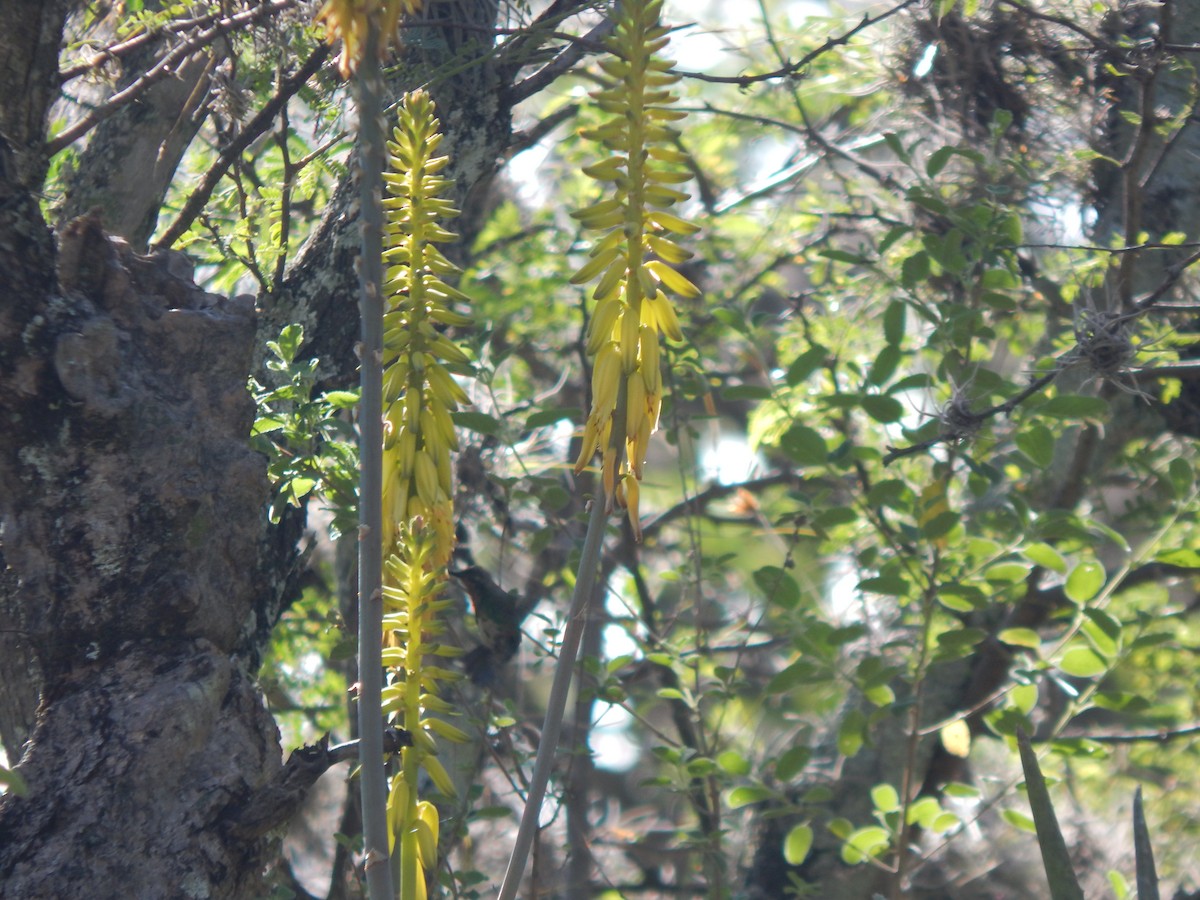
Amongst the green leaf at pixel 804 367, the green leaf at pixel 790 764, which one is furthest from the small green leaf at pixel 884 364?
the green leaf at pixel 790 764

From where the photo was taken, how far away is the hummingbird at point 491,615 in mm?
2693

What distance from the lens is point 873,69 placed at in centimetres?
371

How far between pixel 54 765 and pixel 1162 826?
4652 millimetres

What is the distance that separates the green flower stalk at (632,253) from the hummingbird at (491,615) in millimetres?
1296

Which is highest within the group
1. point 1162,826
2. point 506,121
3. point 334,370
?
point 506,121

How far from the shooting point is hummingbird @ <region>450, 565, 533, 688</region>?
2.69 meters

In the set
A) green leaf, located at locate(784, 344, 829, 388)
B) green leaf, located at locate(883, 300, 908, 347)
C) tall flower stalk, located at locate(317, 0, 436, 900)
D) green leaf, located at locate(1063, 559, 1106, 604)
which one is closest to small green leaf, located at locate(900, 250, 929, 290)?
green leaf, located at locate(883, 300, 908, 347)

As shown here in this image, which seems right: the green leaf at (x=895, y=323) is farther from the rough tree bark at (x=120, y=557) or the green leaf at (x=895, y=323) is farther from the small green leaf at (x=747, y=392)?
the rough tree bark at (x=120, y=557)

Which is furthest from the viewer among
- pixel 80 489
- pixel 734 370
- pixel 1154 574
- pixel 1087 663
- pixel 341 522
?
pixel 734 370

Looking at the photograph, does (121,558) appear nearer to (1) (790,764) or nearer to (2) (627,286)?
(2) (627,286)

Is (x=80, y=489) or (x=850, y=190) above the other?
(x=850, y=190)

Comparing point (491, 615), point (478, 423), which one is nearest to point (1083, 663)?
point (491, 615)

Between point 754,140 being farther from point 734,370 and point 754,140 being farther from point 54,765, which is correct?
point 54,765

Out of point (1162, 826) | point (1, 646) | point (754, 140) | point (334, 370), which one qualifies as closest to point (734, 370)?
point (754, 140)
